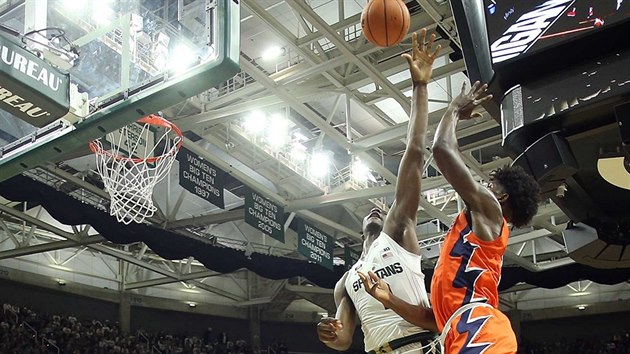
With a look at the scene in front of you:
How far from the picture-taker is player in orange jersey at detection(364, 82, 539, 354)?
3.08 meters

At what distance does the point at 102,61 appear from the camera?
19.4ft

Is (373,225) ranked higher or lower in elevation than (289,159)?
lower

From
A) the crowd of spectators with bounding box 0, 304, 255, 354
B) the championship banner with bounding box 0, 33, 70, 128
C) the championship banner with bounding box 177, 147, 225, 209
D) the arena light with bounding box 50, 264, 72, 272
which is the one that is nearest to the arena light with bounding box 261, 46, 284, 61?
the championship banner with bounding box 177, 147, 225, 209

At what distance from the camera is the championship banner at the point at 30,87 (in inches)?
198

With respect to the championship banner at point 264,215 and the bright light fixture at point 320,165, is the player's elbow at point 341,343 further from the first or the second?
the bright light fixture at point 320,165

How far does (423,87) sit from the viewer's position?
3.61 m

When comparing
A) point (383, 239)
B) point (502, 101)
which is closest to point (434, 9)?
point (502, 101)

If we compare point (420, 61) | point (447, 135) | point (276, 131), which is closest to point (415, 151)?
point (447, 135)

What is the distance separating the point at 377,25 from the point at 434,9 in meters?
4.39

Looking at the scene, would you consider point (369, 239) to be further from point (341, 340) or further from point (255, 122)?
point (255, 122)

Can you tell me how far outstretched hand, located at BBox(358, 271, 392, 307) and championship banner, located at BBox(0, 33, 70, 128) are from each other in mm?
2877

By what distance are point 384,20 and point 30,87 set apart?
270cm

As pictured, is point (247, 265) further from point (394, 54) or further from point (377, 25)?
point (377, 25)

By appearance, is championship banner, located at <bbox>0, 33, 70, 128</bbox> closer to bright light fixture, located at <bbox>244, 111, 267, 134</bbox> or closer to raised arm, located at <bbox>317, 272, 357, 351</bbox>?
raised arm, located at <bbox>317, 272, 357, 351</bbox>
